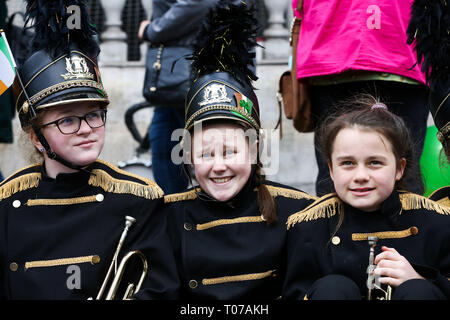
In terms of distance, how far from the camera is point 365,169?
364cm

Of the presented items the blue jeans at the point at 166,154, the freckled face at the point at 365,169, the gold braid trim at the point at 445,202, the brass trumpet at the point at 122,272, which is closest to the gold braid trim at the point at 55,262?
the brass trumpet at the point at 122,272

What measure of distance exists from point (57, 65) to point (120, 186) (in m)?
0.72

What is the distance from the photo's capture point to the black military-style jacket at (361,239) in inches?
143

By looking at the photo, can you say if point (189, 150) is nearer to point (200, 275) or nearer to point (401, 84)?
point (200, 275)

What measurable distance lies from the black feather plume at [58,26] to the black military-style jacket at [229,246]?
1.05 metres

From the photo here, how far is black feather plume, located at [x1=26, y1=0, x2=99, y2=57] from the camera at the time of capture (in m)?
4.00

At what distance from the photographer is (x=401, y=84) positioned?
4.27 m

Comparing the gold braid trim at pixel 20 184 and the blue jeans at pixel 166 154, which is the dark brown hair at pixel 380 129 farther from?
the blue jeans at pixel 166 154

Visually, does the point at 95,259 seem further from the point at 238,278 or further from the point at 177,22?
the point at 177,22
